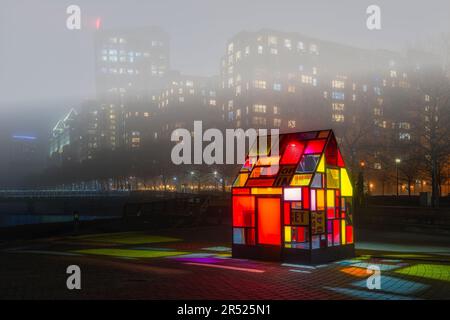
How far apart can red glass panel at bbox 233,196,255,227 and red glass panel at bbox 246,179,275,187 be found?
19.4 inches

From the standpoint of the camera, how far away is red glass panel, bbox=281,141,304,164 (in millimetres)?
17750

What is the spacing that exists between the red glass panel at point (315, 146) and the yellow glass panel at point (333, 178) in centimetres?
84

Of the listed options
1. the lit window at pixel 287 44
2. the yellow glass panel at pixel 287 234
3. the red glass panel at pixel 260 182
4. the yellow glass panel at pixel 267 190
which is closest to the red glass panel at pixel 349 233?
the yellow glass panel at pixel 287 234

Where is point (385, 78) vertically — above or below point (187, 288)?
above

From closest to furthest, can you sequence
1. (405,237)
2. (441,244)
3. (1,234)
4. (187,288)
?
(187,288), (441,244), (405,237), (1,234)

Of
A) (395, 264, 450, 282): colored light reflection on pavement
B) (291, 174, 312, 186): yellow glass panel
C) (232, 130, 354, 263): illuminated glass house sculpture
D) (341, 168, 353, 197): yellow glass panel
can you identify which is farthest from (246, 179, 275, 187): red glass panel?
(395, 264, 450, 282): colored light reflection on pavement

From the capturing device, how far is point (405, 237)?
93.6 ft

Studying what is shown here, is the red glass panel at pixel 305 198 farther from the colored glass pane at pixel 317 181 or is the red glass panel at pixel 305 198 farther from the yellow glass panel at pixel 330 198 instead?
the yellow glass panel at pixel 330 198

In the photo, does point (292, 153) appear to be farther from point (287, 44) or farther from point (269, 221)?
point (287, 44)

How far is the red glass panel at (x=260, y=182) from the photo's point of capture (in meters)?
17.5

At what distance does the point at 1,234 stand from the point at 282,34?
421ft

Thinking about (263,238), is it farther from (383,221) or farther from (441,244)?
(383,221)
